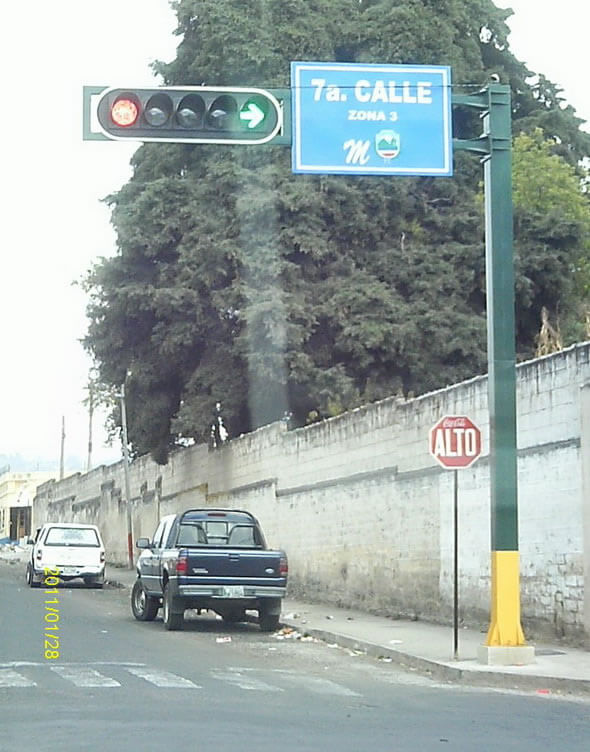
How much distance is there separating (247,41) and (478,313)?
9.51 meters

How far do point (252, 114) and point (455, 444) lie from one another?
15.4ft

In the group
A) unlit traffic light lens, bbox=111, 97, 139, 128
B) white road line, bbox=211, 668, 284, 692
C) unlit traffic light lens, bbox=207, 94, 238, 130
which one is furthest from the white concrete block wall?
unlit traffic light lens, bbox=111, 97, 139, 128

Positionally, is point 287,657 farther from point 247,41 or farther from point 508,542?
point 247,41

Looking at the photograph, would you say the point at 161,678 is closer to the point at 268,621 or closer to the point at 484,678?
the point at 484,678

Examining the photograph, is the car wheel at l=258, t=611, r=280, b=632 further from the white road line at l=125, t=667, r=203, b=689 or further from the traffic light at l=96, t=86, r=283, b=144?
the traffic light at l=96, t=86, r=283, b=144

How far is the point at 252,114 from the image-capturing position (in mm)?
14734

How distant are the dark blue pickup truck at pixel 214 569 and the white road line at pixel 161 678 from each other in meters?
5.45

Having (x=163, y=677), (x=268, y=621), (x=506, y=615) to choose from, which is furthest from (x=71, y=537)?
(x=163, y=677)

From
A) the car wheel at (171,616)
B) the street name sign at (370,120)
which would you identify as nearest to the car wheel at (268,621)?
the car wheel at (171,616)

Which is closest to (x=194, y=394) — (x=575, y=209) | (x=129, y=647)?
(x=575, y=209)

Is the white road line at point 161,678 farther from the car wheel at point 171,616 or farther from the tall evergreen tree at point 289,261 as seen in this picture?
the tall evergreen tree at point 289,261

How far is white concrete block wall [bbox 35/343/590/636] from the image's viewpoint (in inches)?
677

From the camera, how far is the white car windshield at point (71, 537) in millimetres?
34938

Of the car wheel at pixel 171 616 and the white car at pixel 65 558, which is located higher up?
the white car at pixel 65 558
